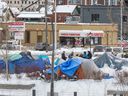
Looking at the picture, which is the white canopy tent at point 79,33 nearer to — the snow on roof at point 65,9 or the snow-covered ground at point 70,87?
the snow on roof at point 65,9

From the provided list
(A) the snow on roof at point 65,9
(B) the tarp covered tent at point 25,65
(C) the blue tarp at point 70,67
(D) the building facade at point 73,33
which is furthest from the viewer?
(A) the snow on roof at point 65,9

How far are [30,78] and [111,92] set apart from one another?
24.4 ft

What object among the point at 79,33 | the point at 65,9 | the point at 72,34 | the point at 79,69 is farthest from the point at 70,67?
the point at 65,9

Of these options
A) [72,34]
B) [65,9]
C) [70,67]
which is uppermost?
[65,9]

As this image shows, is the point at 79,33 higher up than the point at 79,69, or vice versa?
the point at 79,69

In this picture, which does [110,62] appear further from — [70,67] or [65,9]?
[65,9]

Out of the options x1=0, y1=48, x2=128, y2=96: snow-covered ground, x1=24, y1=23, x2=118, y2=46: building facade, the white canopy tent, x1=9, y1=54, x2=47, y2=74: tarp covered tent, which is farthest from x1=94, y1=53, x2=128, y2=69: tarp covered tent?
x1=24, y1=23, x2=118, y2=46: building facade

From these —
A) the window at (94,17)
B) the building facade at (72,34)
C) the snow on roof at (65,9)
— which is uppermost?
the snow on roof at (65,9)

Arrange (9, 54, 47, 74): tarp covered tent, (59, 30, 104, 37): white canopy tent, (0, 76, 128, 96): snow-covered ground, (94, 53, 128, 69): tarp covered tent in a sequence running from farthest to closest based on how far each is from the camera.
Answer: (59, 30, 104, 37): white canopy tent
(94, 53, 128, 69): tarp covered tent
(9, 54, 47, 74): tarp covered tent
(0, 76, 128, 96): snow-covered ground

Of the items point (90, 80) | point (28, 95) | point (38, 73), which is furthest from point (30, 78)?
point (28, 95)

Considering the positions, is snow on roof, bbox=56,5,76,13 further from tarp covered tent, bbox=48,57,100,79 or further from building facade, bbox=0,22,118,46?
tarp covered tent, bbox=48,57,100,79

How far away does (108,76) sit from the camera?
87.0ft

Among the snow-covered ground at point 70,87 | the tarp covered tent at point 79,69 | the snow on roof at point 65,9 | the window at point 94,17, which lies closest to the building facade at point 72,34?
the window at point 94,17

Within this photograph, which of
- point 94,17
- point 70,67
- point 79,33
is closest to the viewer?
point 70,67
